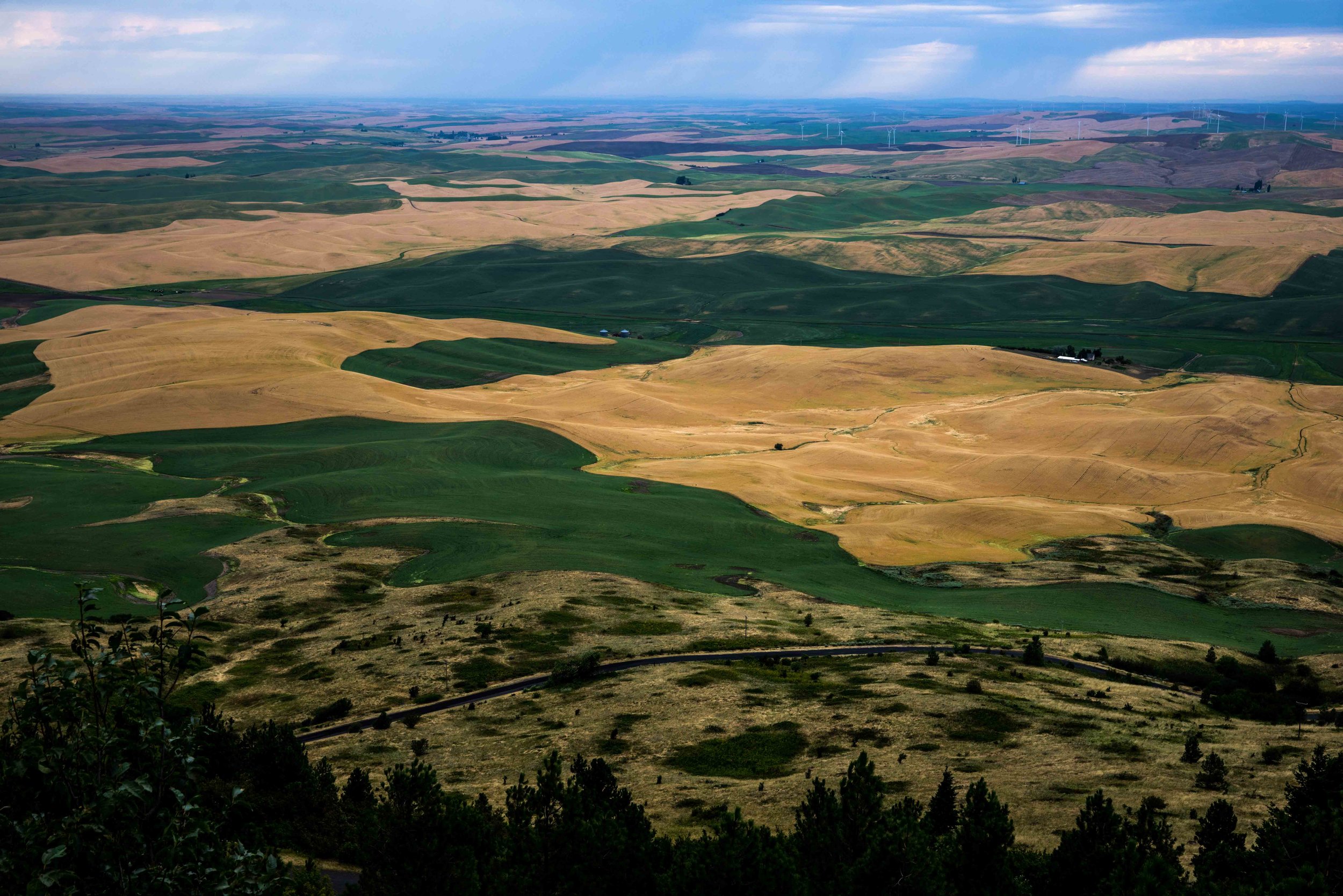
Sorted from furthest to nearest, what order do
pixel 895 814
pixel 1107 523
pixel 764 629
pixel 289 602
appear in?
1. pixel 1107 523
2. pixel 289 602
3. pixel 764 629
4. pixel 895 814

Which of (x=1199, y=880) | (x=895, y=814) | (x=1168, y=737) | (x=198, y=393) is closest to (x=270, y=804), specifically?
(x=895, y=814)

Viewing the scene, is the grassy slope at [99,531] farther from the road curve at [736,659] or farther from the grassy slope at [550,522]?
the road curve at [736,659]

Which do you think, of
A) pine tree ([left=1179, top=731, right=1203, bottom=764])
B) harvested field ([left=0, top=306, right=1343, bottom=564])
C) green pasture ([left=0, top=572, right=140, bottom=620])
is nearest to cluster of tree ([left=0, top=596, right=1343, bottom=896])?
pine tree ([left=1179, top=731, right=1203, bottom=764])

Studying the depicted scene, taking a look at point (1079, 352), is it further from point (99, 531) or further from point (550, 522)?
point (99, 531)

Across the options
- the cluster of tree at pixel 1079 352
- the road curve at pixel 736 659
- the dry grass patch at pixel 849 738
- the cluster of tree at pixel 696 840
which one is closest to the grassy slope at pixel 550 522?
the road curve at pixel 736 659

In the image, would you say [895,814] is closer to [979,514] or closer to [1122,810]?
[1122,810]

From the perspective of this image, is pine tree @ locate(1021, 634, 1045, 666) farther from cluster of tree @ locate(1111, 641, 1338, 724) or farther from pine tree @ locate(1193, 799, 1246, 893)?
pine tree @ locate(1193, 799, 1246, 893)
